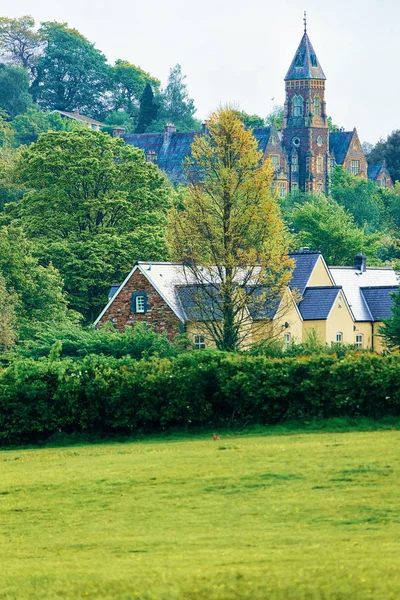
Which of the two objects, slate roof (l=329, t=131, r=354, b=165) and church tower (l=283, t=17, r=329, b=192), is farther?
slate roof (l=329, t=131, r=354, b=165)

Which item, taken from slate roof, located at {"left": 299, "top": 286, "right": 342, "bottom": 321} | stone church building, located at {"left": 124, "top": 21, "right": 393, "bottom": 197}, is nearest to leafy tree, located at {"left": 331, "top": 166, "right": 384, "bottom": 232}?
stone church building, located at {"left": 124, "top": 21, "right": 393, "bottom": 197}

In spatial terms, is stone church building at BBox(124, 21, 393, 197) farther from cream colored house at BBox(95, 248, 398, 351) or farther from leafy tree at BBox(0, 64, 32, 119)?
cream colored house at BBox(95, 248, 398, 351)

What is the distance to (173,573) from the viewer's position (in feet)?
53.8

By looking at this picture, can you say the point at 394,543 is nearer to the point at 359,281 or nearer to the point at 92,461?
the point at 92,461

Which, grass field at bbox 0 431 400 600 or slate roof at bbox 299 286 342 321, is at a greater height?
slate roof at bbox 299 286 342 321

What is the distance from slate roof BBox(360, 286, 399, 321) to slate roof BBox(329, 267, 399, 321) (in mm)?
169

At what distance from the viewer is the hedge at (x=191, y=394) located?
3472cm

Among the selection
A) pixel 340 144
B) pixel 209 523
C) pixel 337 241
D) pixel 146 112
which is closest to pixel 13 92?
pixel 146 112

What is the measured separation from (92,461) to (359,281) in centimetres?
4817

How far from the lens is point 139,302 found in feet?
202

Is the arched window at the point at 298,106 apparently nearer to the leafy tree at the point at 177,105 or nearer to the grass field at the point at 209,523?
the leafy tree at the point at 177,105

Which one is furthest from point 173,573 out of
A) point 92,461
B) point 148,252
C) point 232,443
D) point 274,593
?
point 148,252

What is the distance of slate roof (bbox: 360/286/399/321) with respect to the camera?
7088 cm

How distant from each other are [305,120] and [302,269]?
100791 millimetres
